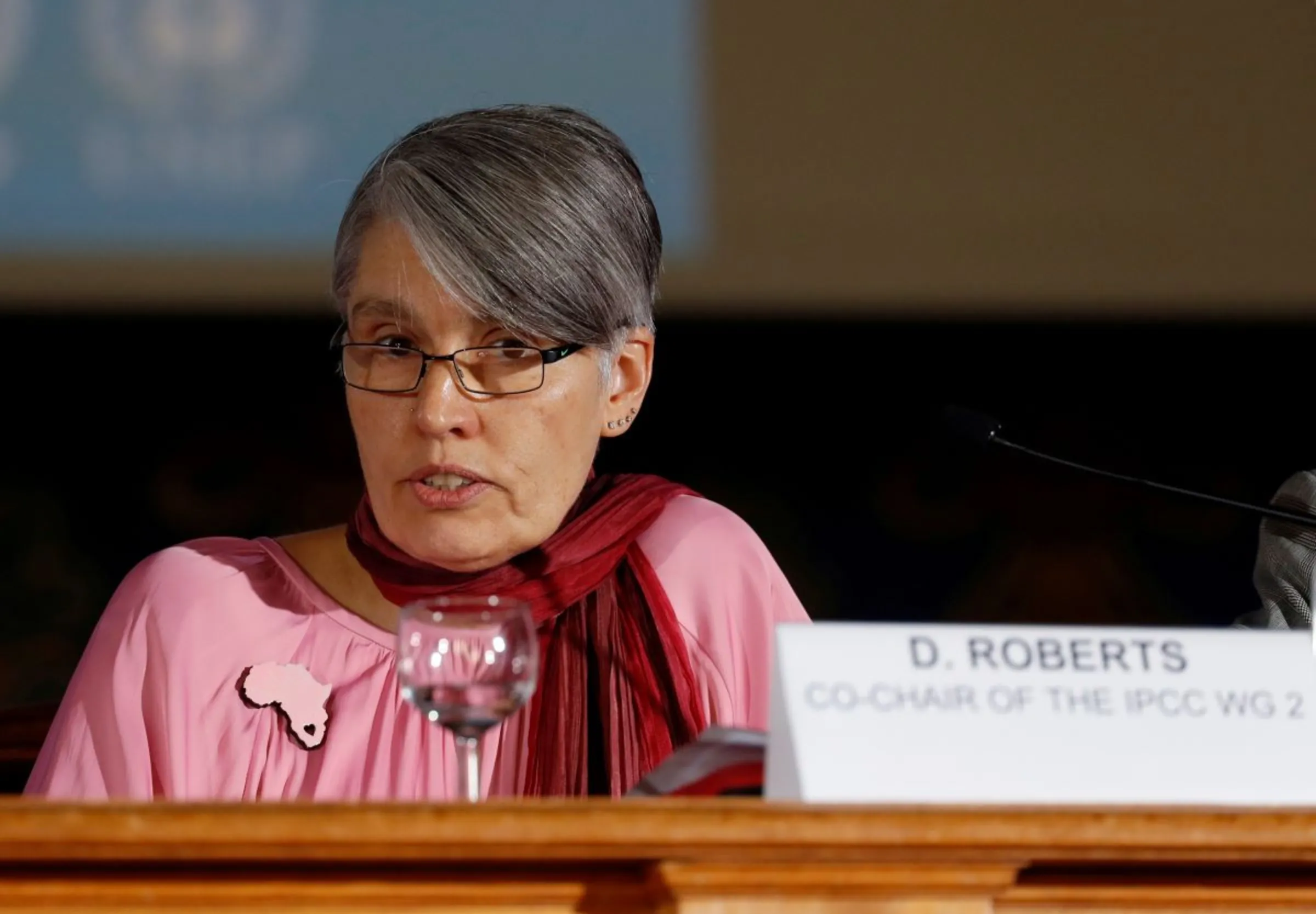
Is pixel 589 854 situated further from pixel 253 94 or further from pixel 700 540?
pixel 253 94

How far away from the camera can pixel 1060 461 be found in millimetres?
1489

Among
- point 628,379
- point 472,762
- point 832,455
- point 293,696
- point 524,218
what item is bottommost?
point 832,455

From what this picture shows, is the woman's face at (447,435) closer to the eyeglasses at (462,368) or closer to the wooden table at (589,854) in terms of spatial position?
the eyeglasses at (462,368)

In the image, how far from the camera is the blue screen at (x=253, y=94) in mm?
3070

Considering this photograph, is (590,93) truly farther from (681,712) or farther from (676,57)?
(681,712)

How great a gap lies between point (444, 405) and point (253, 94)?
1645mm

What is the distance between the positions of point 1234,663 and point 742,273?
2.29 m

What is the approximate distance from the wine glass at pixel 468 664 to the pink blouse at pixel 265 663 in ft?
1.44

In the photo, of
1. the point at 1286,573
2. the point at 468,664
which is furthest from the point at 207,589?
the point at 1286,573

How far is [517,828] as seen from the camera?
912 mm

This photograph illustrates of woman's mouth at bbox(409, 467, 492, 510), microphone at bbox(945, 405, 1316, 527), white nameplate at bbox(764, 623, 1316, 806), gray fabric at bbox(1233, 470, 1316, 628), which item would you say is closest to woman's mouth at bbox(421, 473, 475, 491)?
woman's mouth at bbox(409, 467, 492, 510)

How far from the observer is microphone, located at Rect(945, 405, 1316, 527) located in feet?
4.66

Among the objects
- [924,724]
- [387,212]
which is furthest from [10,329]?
[924,724]

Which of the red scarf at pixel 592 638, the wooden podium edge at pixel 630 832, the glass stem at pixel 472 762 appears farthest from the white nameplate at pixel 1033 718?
the red scarf at pixel 592 638
